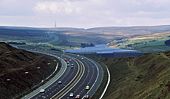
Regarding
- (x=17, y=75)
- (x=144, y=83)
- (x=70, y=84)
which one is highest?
(x=144, y=83)

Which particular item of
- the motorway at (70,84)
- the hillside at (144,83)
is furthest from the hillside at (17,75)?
the hillside at (144,83)

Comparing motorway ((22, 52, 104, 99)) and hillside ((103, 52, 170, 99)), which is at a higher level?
hillside ((103, 52, 170, 99))

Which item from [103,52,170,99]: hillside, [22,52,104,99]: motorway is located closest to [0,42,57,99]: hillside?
[22,52,104,99]: motorway

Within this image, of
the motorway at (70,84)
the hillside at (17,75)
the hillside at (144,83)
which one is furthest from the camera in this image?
the hillside at (17,75)

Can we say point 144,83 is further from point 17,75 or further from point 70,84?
point 17,75

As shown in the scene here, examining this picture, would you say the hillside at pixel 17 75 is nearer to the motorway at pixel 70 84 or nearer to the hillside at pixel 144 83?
the motorway at pixel 70 84

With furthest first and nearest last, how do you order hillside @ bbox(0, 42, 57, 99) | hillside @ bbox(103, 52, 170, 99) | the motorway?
1. hillside @ bbox(0, 42, 57, 99)
2. the motorway
3. hillside @ bbox(103, 52, 170, 99)

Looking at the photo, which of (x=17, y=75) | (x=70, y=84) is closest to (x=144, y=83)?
(x=70, y=84)

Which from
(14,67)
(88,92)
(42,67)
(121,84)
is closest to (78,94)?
(88,92)

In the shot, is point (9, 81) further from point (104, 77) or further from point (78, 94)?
point (104, 77)

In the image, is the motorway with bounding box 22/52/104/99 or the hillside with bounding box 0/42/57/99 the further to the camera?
the hillside with bounding box 0/42/57/99

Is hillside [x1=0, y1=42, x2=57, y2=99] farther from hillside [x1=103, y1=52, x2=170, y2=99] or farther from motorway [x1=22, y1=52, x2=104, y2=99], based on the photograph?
hillside [x1=103, y1=52, x2=170, y2=99]
